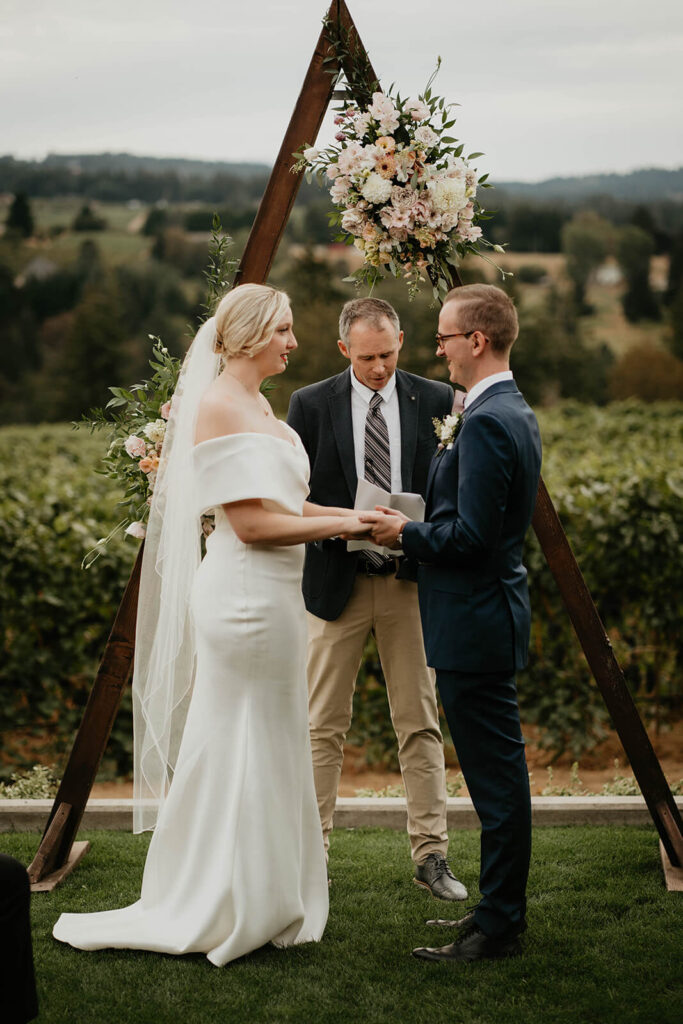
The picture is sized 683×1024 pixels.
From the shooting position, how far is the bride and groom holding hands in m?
3.33

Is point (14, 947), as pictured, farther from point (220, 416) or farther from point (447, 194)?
point (447, 194)

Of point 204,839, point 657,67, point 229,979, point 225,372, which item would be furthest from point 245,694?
point 657,67

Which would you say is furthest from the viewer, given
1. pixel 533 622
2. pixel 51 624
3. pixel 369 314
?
pixel 533 622

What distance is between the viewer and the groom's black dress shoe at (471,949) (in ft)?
11.2

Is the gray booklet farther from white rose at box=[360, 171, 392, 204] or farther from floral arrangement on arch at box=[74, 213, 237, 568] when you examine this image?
white rose at box=[360, 171, 392, 204]

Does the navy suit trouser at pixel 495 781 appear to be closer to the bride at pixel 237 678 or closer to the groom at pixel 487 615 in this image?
the groom at pixel 487 615

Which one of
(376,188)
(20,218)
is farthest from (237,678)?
(20,218)

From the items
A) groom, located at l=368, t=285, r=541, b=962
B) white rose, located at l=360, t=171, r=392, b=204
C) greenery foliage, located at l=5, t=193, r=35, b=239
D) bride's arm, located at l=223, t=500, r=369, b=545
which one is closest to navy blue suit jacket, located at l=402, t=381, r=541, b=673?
groom, located at l=368, t=285, r=541, b=962

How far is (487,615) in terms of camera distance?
3328mm

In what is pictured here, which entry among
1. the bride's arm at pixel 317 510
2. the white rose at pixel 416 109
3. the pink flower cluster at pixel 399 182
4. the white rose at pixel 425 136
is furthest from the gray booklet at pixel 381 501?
the white rose at pixel 416 109

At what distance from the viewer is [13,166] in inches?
2167

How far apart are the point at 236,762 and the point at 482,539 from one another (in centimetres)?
119

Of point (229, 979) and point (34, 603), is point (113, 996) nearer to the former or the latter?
point (229, 979)

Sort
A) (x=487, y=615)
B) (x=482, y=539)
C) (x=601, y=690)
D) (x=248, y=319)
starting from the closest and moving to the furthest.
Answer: (x=482, y=539) → (x=487, y=615) → (x=248, y=319) → (x=601, y=690)
